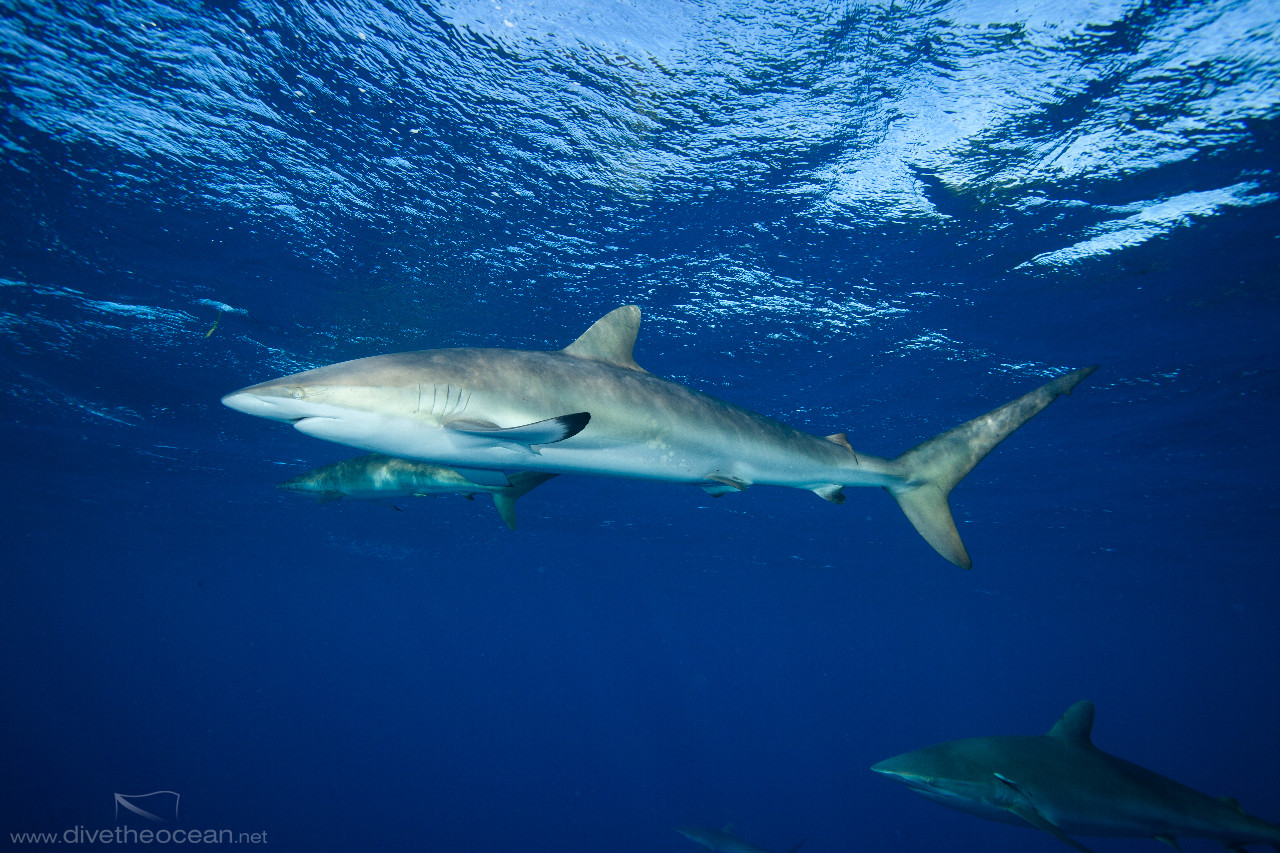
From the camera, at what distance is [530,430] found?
314 centimetres

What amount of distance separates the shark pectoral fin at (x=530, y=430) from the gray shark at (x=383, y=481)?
2.63m

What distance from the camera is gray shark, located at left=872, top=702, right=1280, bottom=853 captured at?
18.3 ft

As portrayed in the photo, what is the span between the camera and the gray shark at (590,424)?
3.31 m

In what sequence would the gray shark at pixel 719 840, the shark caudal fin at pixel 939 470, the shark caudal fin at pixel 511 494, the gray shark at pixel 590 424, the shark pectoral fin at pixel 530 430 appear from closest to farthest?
the shark pectoral fin at pixel 530 430 → the gray shark at pixel 590 424 → the shark caudal fin at pixel 939 470 → the shark caudal fin at pixel 511 494 → the gray shark at pixel 719 840

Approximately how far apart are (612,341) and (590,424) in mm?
1312

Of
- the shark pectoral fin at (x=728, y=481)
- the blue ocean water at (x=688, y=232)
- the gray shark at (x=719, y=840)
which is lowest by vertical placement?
the gray shark at (x=719, y=840)

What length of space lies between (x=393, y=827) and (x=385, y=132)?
4819 centimetres

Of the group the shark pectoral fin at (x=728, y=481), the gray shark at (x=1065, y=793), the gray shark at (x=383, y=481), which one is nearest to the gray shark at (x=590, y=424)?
the shark pectoral fin at (x=728, y=481)

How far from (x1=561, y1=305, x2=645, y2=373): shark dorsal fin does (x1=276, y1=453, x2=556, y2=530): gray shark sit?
6.60 feet

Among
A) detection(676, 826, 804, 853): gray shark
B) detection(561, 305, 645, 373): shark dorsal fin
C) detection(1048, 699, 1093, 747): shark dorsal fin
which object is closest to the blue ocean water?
detection(561, 305, 645, 373): shark dorsal fin

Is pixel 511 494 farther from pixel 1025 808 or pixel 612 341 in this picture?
pixel 1025 808

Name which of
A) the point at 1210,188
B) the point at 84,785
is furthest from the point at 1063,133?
the point at 84,785

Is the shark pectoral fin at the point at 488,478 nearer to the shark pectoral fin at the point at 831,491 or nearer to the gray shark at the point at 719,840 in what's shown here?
the shark pectoral fin at the point at 831,491

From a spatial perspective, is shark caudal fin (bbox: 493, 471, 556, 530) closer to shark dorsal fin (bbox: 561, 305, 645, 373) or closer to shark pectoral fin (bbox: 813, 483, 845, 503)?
shark dorsal fin (bbox: 561, 305, 645, 373)
